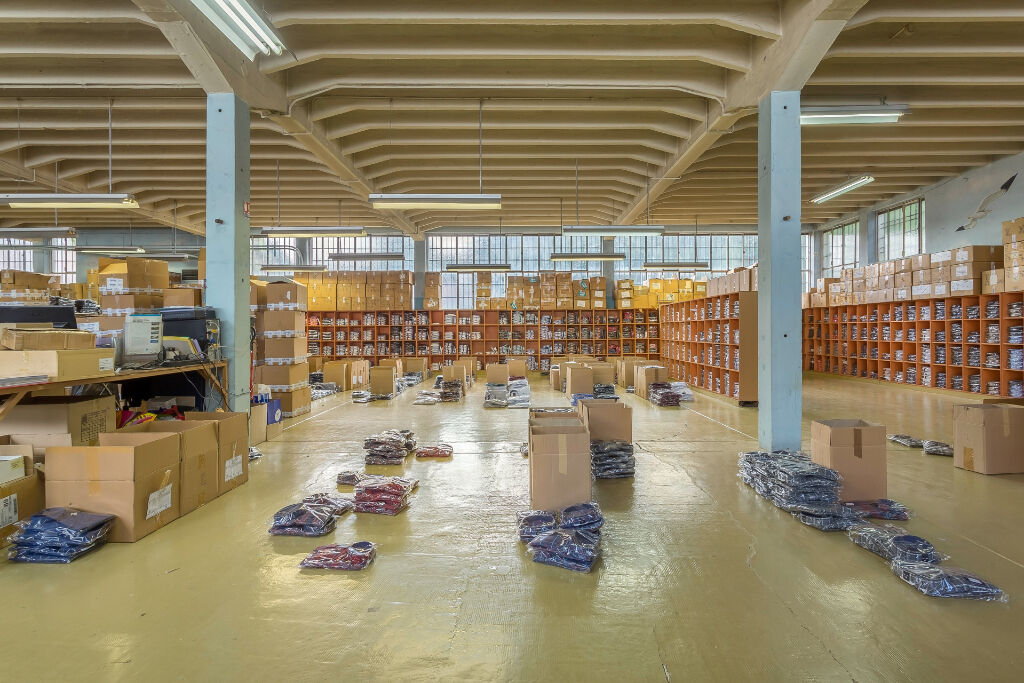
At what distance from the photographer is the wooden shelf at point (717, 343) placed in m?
9.14

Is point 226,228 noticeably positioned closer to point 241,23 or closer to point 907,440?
point 241,23

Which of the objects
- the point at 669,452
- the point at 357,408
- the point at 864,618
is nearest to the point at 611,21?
the point at 669,452

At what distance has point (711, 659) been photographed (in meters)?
2.11

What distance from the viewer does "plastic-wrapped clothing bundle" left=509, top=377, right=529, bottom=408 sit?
925 cm

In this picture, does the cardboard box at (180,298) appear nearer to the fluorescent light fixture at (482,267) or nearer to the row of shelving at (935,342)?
the fluorescent light fixture at (482,267)

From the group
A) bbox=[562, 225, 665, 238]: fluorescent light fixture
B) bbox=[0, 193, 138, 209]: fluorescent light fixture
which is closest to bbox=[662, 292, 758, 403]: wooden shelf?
bbox=[562, 225, 665, 238]: fluorescent light fixture

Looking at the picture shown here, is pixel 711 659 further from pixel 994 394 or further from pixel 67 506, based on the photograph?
pixel 994 394

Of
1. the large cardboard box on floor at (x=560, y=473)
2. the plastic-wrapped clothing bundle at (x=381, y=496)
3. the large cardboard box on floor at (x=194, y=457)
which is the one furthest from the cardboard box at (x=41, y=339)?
the large cardboard box on floor at (x=560, y=473)

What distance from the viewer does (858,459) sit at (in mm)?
3938

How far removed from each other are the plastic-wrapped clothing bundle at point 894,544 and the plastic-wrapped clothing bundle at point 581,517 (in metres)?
1.57

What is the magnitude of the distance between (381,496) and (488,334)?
13643 mm

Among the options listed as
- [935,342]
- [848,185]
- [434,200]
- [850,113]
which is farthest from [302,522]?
[935,342]

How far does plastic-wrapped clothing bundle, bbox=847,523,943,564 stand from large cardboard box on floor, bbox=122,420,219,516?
4.50 metres

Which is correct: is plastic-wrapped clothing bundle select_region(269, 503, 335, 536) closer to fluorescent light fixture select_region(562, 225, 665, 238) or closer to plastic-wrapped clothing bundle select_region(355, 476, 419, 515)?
plastic-wrapped clothing bundle select_region(355, 476, 419, 515)
